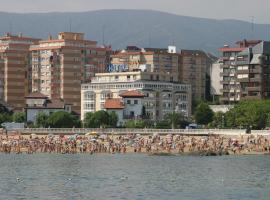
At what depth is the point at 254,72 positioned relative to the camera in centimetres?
18262

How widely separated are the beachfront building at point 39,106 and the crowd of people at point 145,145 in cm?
4222

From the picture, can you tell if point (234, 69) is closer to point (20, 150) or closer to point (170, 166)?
point (20, 150)

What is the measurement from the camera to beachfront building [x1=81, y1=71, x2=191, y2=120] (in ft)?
604

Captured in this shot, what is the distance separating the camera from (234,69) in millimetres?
194250

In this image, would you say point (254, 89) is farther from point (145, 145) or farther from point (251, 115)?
Result: point (145, 145)

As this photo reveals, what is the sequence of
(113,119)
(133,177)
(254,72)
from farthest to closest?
(254,72) < (113,119) < (133,177)

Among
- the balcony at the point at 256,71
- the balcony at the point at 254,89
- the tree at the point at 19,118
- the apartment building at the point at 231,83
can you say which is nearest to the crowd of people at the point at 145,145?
the tree at the point at 19,118

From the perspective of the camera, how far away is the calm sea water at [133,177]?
227 feet

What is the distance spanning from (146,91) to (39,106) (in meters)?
21.4

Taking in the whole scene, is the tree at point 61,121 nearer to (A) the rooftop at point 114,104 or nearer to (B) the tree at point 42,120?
(B) the tree at point 42,120

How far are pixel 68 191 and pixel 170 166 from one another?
29.6 meters

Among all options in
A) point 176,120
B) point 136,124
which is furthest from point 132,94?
point 136,124

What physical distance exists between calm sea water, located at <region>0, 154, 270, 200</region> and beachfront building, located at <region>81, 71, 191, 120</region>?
67.1 metres

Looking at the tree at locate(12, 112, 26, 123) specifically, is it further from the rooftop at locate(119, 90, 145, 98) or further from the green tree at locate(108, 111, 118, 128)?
the green tree at locate(108, 111, 118, 128)
